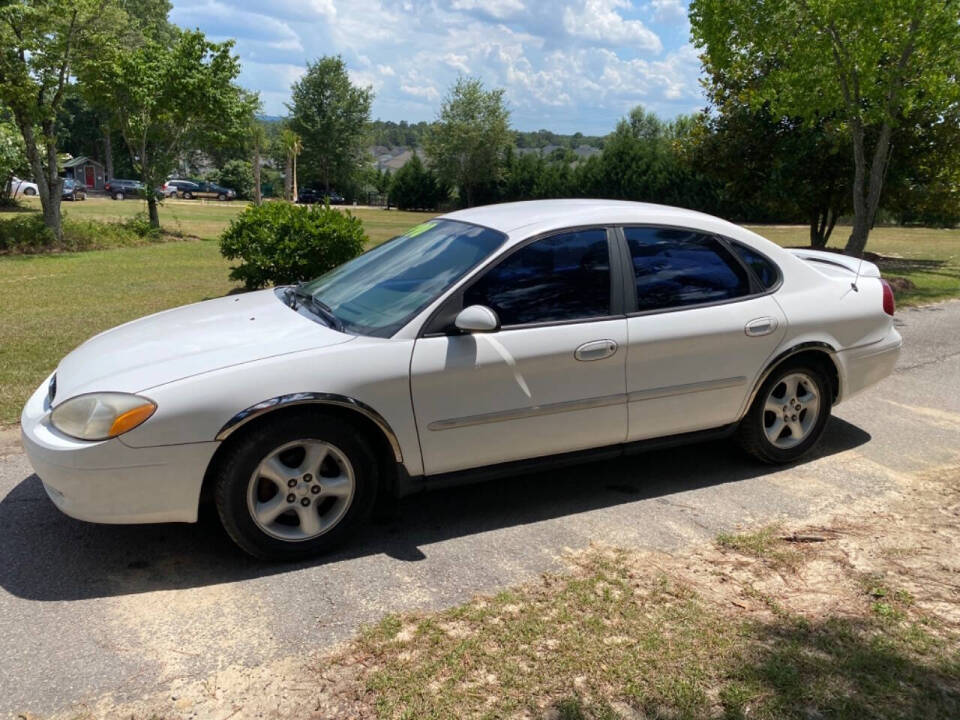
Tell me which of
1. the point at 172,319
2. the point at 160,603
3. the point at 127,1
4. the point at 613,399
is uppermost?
the point at 127,1

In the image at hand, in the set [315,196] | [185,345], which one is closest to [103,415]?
[185,345]

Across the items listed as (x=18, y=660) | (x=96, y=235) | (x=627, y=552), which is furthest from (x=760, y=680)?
(x=96, y=235)

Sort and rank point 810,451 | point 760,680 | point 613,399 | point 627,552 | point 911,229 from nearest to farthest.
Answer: point 760,680 → point 627,552 → point 613,399 → point 810,451 → point 911,229

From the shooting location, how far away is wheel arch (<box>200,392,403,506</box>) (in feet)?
11.0

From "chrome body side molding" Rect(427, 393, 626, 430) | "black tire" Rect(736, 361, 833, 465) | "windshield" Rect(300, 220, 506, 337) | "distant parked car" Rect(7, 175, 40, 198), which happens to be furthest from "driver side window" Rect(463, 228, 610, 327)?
"distant parked car" Rect(7, 175, 40, 198)

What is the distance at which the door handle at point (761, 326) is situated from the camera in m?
4.48

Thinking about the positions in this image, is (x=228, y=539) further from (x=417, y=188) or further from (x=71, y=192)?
(x=417, y=188)

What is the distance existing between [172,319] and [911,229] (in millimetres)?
42178

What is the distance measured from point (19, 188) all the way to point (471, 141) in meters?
30.0

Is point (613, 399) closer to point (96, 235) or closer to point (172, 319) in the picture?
point (172, 319)

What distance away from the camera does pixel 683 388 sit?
4.34 meters

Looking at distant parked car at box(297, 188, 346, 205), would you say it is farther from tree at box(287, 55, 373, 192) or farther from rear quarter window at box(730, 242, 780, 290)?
rear quarter window at box(730, 242, 780, 290)

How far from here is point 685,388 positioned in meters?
4.34

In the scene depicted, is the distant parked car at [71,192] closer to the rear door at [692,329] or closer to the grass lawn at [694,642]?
the rear door at [692,329]
